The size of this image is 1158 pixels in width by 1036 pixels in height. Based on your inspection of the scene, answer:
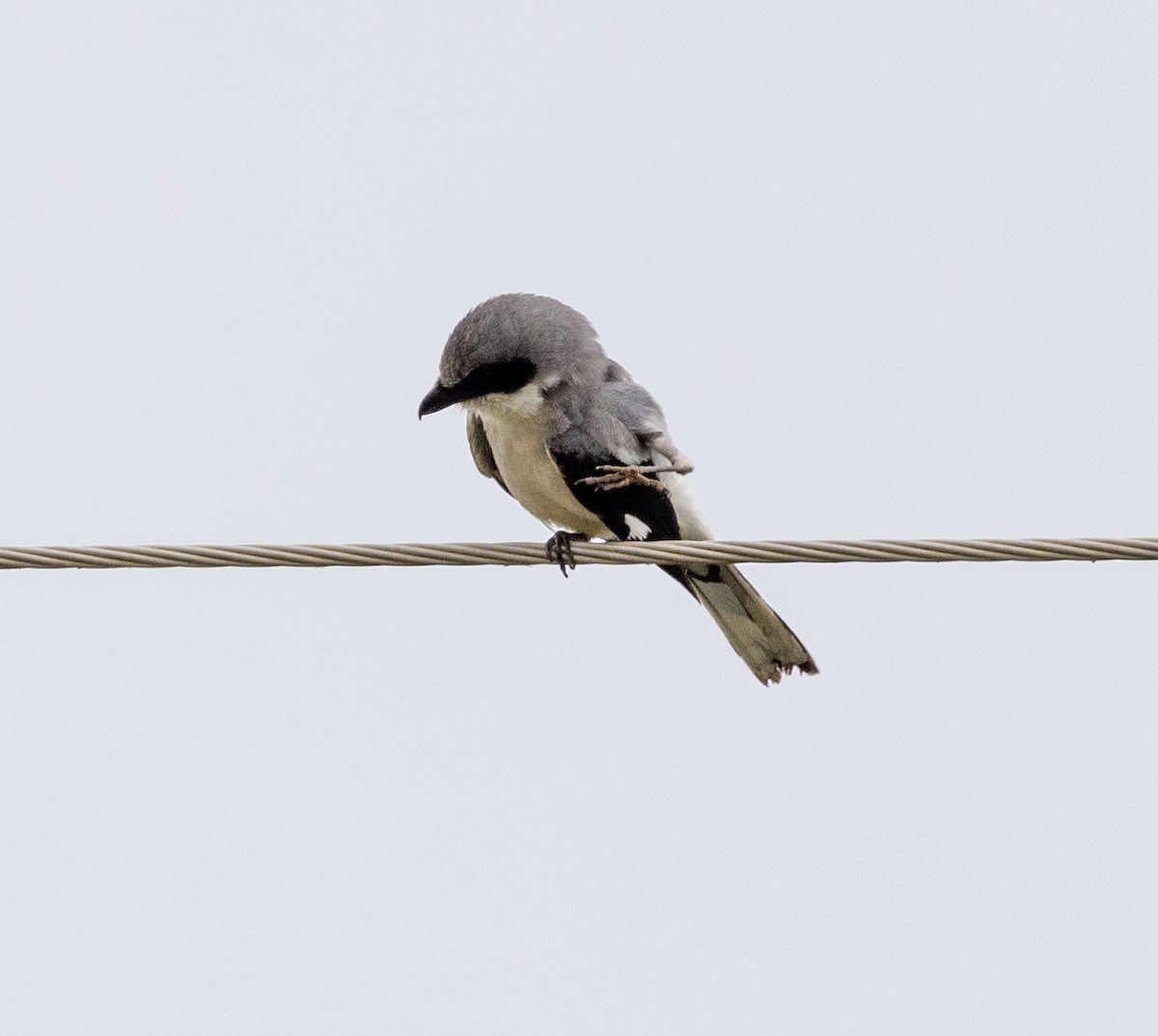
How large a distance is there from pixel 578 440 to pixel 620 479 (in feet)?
1.25

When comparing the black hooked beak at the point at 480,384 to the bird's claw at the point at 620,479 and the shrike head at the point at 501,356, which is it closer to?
the shrike head at the point at 501,356

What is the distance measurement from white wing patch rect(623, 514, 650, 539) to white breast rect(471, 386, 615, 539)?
0.48ft

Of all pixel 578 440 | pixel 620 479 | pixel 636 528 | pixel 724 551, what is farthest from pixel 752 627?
pixel 724 551

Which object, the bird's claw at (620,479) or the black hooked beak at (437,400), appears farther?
the black hooked beak at (437,400)

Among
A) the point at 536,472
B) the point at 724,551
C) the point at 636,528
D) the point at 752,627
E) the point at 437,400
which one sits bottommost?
the point at 724,551

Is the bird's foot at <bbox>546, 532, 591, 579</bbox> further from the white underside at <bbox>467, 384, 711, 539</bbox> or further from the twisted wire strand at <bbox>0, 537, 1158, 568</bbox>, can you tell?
the twisted wire strand at <bbox>0, 537, 1158, 568</bbox>

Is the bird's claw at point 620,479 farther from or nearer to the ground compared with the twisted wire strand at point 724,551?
farther from the ground

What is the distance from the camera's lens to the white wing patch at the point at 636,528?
7.84 metres

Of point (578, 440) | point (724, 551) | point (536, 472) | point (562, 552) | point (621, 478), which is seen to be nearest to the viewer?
point (724, 551)

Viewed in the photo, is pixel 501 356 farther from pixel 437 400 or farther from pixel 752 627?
pixel 752 627

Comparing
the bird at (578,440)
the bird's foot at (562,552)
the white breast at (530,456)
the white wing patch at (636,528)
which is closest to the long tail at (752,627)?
the bird at (578,440)

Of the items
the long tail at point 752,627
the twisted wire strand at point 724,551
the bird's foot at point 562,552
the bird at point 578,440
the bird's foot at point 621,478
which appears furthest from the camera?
the long tail at point 752,627

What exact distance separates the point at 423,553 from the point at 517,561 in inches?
19.0

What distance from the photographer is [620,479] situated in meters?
7.49
